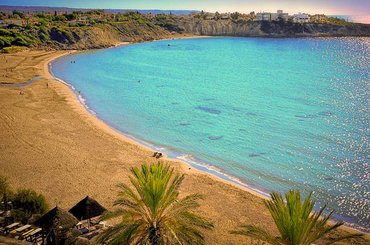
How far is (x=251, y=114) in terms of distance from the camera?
166 feet

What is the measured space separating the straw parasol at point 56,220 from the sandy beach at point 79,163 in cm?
554

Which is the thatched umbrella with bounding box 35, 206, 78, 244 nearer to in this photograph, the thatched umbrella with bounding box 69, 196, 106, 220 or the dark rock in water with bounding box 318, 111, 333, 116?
the thatched umbrella with bounding box 69, 196, 106, 220

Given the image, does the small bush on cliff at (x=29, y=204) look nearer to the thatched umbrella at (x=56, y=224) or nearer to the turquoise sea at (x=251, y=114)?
the thatched umbrella at (x=56, y=224)

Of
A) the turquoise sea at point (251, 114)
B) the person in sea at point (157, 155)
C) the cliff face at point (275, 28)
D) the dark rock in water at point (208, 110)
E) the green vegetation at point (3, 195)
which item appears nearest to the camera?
the green vegetation at point (3, 195)

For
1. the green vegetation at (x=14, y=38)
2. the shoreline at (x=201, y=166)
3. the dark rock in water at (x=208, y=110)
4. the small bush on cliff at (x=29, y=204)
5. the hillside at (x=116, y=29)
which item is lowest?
the shoreline at (x=201, y=166)

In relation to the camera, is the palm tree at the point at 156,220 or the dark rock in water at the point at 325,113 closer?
the palm tree at the point at 156,220

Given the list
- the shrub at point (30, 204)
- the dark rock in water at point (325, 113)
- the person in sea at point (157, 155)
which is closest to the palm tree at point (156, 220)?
the shrub at point (30, 204)

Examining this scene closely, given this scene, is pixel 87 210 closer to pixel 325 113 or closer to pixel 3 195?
pixel 3 195

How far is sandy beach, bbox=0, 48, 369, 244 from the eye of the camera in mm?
24375

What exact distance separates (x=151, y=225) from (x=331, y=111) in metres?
43.5

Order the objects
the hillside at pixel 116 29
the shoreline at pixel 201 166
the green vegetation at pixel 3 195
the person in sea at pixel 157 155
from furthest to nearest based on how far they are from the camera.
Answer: the hillside at pixel 116 29 < the person in sea at pixel 157 155 < the shoreline at pixel 201 166 < the green vegetation at pixel 3 195

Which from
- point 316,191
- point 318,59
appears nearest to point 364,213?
point 316,191

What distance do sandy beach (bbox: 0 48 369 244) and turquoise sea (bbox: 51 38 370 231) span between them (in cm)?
293

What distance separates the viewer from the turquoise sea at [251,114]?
3130 centimetres
